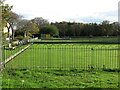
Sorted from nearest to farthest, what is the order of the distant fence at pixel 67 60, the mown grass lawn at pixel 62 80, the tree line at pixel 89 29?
the mown grass lawn at pixel 62 80, the distant fence at pixel 67 60, the tree line at pixel 89 29

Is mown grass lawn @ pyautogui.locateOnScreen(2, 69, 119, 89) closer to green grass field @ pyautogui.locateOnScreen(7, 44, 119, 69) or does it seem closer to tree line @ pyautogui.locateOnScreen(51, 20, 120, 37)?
green grass field @ pyautogui.locateOnScreen(7, 44, 119, 69)

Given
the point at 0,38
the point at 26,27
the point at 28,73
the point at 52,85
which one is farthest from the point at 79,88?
the point at 26,27

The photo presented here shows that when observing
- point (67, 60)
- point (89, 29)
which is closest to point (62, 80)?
point (67, 60)

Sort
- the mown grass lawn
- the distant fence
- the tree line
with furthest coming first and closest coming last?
the tree line
the distant fence
the mown grass lawn

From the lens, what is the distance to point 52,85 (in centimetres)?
498

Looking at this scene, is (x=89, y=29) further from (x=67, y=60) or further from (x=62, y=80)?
(x=62, y=80)

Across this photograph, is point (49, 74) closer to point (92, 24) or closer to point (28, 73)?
point (28, 73)

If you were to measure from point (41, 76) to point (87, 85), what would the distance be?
1699mm

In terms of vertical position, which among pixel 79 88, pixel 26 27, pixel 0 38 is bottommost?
pixel 79 88

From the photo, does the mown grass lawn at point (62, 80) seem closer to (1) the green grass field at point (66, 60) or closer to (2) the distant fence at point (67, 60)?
(2) the distant fence at point (67, 60)

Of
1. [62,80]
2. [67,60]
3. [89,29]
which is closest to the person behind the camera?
[62,80]

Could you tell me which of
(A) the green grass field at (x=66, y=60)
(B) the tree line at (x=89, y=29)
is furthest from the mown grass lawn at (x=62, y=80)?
(B) the tree line at (x=89, y=29)

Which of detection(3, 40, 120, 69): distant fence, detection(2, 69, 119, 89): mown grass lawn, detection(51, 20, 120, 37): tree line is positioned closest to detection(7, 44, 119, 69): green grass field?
detection(3, 40, 120, 69): distant fence

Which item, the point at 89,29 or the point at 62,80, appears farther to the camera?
the point at 89,29
